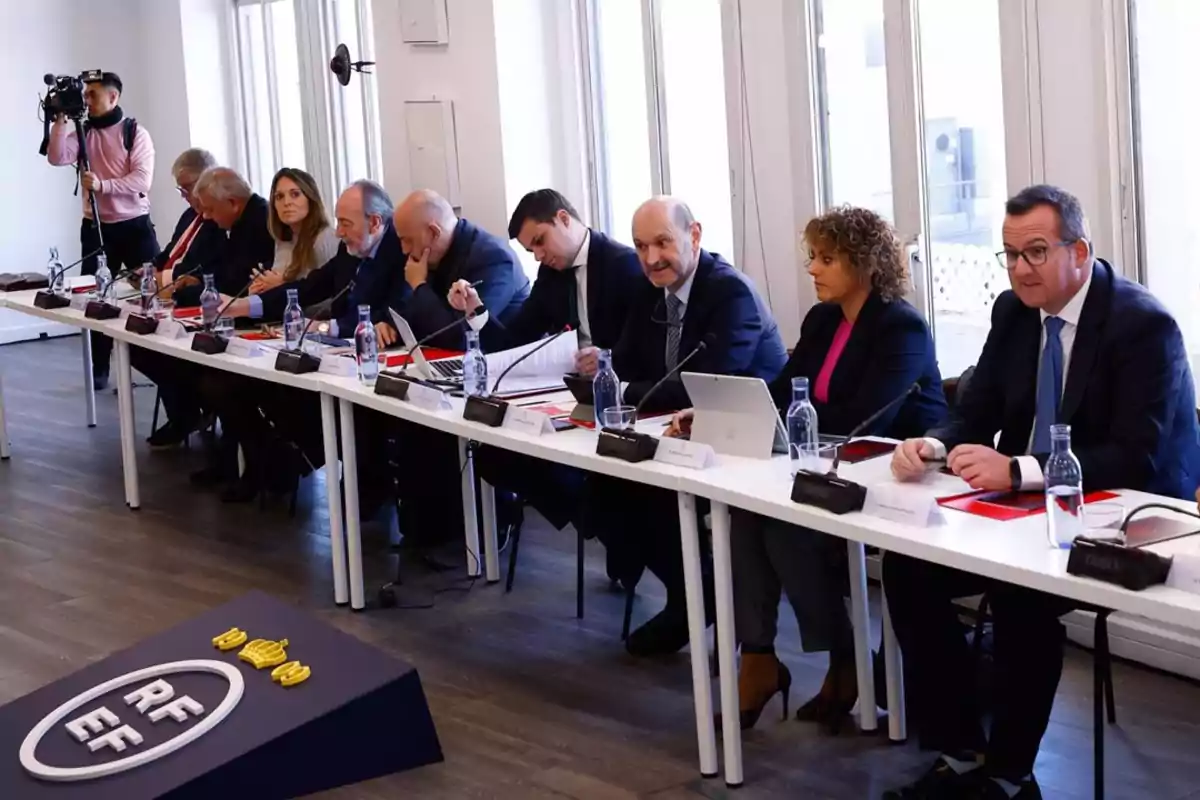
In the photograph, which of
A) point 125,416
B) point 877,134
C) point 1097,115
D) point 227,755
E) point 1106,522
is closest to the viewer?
point 1106,522

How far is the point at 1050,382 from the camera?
3.13 m

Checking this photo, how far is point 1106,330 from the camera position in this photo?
9.90 ft

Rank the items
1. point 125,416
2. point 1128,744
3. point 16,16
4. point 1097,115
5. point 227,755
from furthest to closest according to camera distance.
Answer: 1. point 16,16
2. point 125,416
3. point 1097,115
4. point 1128,744
5. point 227,755

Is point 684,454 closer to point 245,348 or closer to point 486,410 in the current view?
point 486,410

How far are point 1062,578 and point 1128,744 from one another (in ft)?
3.91

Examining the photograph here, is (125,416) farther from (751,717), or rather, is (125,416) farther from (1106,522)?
(1106,522)

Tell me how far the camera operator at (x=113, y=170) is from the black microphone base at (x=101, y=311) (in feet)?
6.23

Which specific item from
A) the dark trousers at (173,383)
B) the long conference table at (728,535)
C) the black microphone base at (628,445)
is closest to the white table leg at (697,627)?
the long conference table at (728,535)

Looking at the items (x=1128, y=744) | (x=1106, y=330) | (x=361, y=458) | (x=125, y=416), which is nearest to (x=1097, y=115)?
(x=1106, y=330)

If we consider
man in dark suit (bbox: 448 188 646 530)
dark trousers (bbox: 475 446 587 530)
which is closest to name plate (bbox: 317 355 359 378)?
man in dark suit (bbox: 448 188 646 530)

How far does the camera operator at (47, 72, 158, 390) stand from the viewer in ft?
27.3

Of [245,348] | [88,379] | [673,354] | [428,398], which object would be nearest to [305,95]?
[88,379]

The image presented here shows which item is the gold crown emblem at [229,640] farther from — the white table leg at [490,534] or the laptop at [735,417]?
the white table leg at [490,534]

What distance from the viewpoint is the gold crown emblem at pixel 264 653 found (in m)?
3.54
